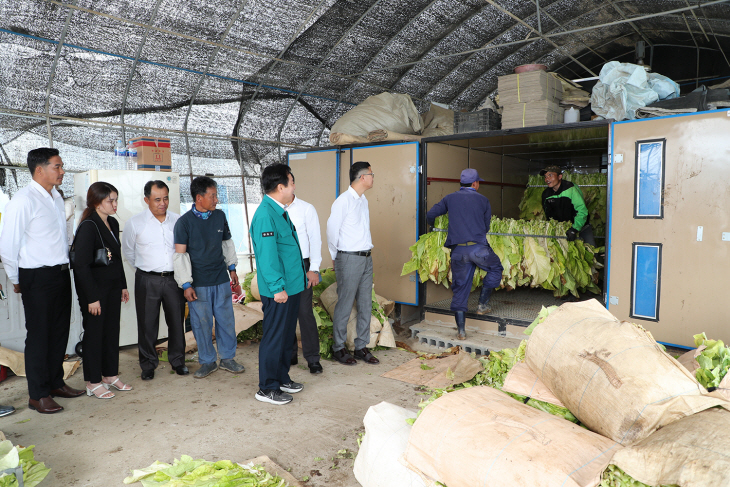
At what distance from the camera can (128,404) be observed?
14.0ft

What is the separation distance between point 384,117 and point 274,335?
3.85 metres

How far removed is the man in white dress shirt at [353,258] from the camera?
16.9 feet

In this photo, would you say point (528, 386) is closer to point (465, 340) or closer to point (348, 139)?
point (465, 340)

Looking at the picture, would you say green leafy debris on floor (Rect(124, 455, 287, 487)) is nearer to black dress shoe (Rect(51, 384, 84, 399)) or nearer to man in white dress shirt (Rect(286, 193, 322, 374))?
black dress shoe (Rect(51, 384, 84, 399))

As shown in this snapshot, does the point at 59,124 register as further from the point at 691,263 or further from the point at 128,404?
the point at 691,263

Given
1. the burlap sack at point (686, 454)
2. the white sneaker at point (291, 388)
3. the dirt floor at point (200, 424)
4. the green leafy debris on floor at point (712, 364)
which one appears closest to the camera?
the burlap sack at point (686, 454)

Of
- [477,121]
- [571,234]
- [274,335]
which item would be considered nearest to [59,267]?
[274,335]

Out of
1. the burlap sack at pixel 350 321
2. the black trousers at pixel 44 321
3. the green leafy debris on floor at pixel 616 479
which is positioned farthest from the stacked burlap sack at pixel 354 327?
the green leafy debris on floor at pixel 616 479

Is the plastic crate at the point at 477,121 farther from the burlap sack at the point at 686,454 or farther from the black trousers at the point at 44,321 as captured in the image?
the burlap sack at the point at 686,454

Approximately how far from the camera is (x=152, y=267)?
4.84 meters

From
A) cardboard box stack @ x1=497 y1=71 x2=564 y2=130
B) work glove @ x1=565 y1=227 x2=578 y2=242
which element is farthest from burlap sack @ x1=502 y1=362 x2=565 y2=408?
work glove @ x1=565 y1=227 x2=578 y2=242

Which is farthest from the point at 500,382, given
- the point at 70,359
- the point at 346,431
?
the point at 70,359

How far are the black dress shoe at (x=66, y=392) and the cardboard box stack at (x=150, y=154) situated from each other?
8.94 ft

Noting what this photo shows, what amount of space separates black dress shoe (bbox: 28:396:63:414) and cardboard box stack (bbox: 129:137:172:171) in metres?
2.93
